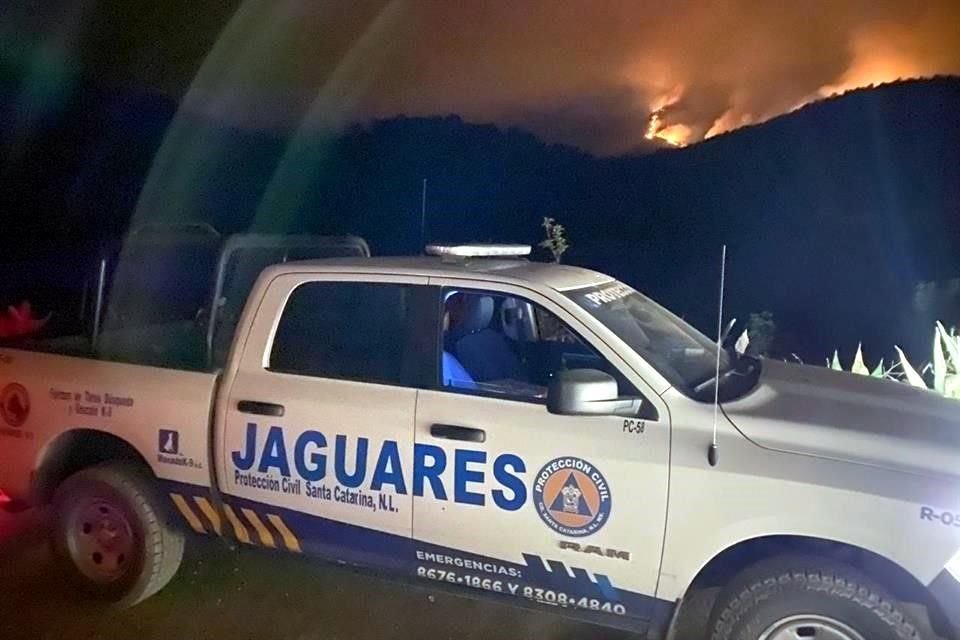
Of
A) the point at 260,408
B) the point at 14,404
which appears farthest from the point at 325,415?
the point at 14,404

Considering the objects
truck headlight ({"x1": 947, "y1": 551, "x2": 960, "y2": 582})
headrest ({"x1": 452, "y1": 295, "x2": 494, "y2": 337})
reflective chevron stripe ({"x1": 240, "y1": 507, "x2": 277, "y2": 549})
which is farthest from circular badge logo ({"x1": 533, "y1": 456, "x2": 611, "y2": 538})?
reflective chevron stripe ({"x1": 240, "y1": 507, "x2": 277, "y2": 549})

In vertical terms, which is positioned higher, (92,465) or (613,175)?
(613,175)

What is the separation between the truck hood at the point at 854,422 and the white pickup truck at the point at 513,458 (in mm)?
12

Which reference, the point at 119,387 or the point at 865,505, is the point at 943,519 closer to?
the point at 865,505

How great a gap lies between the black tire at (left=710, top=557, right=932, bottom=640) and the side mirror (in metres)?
0.76

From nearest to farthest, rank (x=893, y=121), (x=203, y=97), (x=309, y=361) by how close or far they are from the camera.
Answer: (x=309, y=361)
(x=203, y=97)
(x=893, y=121)

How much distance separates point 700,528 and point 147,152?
2194 cm

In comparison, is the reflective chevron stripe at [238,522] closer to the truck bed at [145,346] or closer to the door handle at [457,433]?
the truck bed at [145,346]

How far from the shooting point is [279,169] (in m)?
19.4

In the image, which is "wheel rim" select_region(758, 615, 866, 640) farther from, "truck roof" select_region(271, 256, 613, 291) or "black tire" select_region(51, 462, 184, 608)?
"black tire" select_region(51, 462, 184, 608)

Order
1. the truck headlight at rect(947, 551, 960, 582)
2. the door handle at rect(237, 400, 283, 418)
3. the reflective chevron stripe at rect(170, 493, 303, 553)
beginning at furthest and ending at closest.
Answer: the reflective chevron stripe at rect(170, 493, 303, 553) → the door handle at rect(237, 400, 283, 418) → the truck headlight at rect(947, 551, 960, 582)

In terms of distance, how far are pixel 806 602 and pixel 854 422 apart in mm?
699

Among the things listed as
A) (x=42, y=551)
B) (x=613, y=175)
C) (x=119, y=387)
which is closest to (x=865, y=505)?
(x=119, y=387)

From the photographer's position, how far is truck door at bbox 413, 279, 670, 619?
3.85 meters
